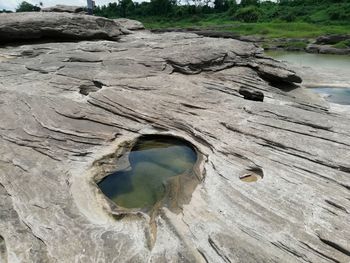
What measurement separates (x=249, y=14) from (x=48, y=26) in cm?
6874

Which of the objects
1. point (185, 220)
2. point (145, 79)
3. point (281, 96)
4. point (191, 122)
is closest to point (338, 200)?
point (185, 220)

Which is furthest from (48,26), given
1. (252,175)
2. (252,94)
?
(252,175)

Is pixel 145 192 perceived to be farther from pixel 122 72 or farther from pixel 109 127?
pixel 122 72

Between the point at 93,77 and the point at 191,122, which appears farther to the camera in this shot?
the point at 93,77

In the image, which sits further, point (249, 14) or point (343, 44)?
point (249, 14)

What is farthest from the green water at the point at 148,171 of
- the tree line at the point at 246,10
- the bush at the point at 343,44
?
the tree line at the point at 246,10

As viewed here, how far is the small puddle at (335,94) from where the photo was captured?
61.8 ft

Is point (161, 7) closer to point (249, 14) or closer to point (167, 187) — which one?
point (249, 14)

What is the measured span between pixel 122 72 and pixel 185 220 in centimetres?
1079

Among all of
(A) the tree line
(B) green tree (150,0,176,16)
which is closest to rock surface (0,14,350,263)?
(A) the tree line

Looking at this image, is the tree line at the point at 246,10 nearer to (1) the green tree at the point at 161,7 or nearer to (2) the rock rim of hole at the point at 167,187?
(1) the green tree at the point at 161,7

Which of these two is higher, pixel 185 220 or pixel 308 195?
pixel 308 195

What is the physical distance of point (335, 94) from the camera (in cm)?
2070

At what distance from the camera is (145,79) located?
1627 cm
